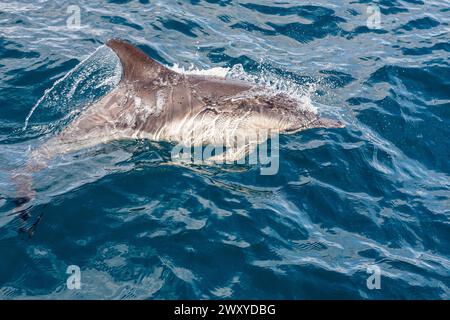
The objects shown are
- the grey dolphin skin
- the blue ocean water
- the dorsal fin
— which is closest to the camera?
the blue ocean water

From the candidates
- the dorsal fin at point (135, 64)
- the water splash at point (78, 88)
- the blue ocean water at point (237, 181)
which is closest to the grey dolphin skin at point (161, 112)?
the dorsal fin at point (135, 64)

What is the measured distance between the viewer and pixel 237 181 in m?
10.8

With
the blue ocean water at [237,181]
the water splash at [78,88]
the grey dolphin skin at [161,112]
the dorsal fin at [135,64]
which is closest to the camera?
the blue ocean water at [237,181]

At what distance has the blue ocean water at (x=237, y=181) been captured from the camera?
28.4ft

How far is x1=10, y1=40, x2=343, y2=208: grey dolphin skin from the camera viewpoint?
11305 millimetres

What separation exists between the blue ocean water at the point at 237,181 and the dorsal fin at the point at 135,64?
4.44 feet

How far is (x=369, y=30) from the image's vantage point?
17.9 meters

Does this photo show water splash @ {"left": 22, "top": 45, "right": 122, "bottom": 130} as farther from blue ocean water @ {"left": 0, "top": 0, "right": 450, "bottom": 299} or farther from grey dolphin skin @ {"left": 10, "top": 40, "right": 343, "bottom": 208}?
grey dolphin skin @ {"left": 10, "top": 40, "right": 343, "bottom": 208}

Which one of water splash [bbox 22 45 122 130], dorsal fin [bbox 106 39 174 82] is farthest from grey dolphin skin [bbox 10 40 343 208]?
water splash [bbox 22 45 122 130]

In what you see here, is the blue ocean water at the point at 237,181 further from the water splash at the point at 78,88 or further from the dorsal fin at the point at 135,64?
the dorsal fin at the point at 135,64

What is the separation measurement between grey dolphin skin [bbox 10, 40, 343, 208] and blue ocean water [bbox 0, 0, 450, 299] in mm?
374

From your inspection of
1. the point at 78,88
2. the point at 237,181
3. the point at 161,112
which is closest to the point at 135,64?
the point at 161,112
